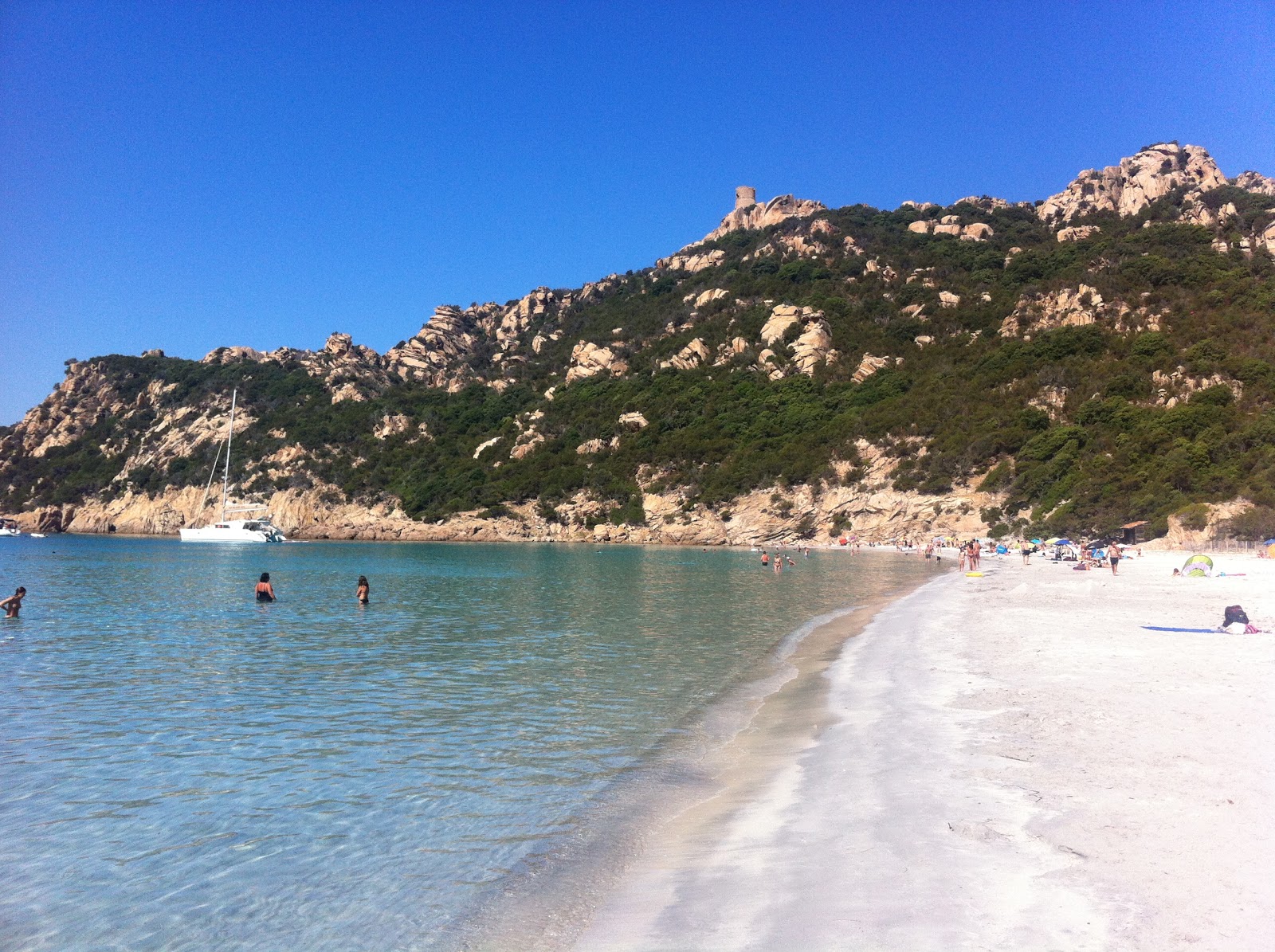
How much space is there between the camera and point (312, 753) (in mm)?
8609

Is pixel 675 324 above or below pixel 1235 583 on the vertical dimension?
above

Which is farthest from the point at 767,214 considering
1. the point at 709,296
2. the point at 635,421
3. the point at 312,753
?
the point at 312,753

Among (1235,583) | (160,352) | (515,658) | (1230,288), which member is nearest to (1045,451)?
(1230,288)

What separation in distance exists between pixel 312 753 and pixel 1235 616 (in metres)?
15.8

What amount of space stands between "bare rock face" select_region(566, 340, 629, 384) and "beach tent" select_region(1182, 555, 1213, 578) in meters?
86.0

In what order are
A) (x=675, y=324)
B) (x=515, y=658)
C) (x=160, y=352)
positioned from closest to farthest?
(x=515, y=658) < (x=675, y=324) < (x=160, y=352)

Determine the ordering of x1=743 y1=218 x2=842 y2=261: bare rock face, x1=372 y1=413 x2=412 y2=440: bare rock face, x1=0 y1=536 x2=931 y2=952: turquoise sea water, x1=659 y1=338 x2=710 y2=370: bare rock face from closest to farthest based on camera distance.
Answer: x1=0 y1=536 x2=931 y2=952: turquoise sea water → x1=659 y1=338 x2=710 y2=370: bare rock face → x1=372 y1=413 x2=412 y2=440: bare rock face → x1=743 y1=218 x2=842 y2=261: bare rock face

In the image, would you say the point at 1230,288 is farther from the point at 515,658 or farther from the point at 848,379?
the point at 515,658

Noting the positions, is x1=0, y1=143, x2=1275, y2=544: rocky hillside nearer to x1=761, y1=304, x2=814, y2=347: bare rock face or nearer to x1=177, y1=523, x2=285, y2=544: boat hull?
x1=761, y1=304, x2=814, y2=347: bare rock face

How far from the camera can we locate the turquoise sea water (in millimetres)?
5180

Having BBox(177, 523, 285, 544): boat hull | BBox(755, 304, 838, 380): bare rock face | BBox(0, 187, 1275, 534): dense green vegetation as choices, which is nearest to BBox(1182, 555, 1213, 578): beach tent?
BBox(0, 187, 1275, 534): dense green vegetation

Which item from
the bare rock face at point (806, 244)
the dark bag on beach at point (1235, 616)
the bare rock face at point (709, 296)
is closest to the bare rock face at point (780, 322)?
the bare rock face at point (709, 296)

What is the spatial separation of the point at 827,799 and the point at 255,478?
11021 cm

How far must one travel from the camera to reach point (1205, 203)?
100250mm
